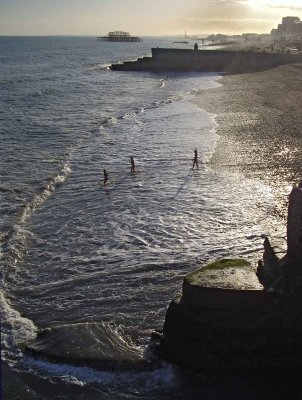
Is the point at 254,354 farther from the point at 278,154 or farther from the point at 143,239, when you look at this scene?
the point at 278,154

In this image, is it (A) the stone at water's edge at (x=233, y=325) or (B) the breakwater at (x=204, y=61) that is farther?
(B) the breakwater at (x=204, y=61)

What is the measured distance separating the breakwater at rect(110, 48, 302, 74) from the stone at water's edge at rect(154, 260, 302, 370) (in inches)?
3118

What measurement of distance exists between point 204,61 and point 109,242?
3297 inches

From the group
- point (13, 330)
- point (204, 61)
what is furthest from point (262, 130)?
point (204, 61)

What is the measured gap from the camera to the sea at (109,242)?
9391mm

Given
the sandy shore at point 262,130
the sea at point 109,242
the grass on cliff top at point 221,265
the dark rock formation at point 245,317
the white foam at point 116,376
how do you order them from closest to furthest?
the dark rock formation at point 245,317, the white foam at point 116,376, the sea at point 109,242, the grass on cliff top at point 221,265, the sandy shore at point 262,130

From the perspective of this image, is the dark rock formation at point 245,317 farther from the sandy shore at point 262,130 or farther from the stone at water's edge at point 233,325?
the sandy shore at point 262,130

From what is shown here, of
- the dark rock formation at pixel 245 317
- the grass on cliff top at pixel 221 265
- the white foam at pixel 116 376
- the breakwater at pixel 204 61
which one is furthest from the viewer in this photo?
the breakwater at pixel 204 61

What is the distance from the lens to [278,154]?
25.6 metres

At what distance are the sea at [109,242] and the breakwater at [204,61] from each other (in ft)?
181

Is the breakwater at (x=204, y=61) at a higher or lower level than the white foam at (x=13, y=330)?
higher

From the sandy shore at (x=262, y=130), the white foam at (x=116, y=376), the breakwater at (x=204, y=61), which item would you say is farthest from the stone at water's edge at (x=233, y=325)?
the breakwater at (x=204, y=61)

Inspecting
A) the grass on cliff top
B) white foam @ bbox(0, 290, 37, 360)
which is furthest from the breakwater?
white foam @ bbox(0, 290, 37, 360)

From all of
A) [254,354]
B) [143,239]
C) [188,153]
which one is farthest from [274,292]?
[188,153]
